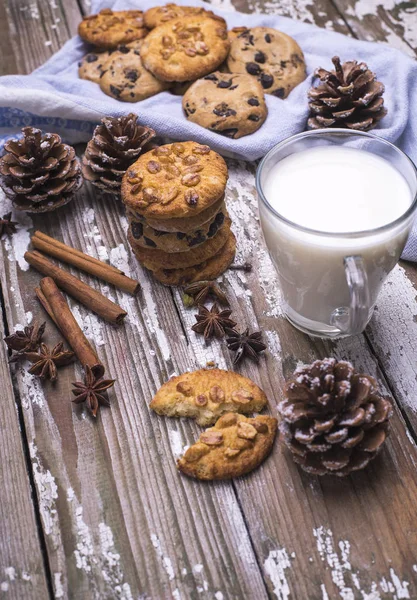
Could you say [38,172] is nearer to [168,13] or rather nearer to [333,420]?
[168,13]

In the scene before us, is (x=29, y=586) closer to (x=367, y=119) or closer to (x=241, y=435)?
(x=241, y=435)

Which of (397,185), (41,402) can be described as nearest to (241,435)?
(41,402)

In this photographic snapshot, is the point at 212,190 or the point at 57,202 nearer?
the point at 212,190

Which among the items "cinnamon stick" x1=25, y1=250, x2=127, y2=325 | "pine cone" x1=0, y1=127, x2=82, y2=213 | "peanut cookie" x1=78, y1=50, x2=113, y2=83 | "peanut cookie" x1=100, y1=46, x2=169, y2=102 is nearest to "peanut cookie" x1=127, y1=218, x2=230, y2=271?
"cinnamon stick" x1=25, y1=250, x2=127, y2=325

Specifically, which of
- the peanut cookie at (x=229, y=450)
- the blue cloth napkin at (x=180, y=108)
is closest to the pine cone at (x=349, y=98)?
the blue cloth napkin at (x=180, y=108)

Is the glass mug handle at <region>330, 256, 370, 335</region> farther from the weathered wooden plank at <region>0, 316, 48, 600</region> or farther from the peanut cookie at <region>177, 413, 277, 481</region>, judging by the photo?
the weathered wooden plank at <region>0, 316, 48, 600</region>
